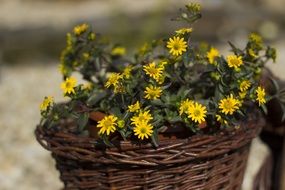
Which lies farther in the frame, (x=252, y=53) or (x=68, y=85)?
(x=252, y=53)

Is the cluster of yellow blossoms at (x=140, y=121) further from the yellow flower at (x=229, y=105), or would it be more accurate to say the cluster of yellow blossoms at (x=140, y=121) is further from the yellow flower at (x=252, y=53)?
the yellow flower at (x=252, y=53)

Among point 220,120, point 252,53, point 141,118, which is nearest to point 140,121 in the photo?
point 141,118

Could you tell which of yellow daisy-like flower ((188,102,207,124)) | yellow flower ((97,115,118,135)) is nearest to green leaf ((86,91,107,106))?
yellow flower ((97,115,118,135))

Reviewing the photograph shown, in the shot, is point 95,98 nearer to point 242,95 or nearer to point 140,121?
point 140,121

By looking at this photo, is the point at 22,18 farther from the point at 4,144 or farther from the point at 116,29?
the point at 4,144

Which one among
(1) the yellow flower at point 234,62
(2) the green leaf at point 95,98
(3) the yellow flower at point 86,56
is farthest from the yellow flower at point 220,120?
(3) the yellow flower at point 86,56

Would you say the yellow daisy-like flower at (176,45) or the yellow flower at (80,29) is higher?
the yellow flower at (80,29)

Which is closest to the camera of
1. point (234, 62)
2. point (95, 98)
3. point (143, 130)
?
point (143, 130)
